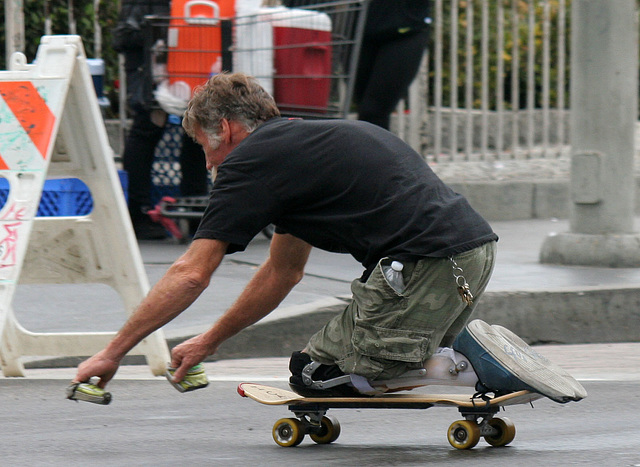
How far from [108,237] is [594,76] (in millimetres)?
3394

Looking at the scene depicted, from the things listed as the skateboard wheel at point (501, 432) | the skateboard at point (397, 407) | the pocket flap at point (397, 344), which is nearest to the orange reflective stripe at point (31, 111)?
the skateboard at point (397, 407)

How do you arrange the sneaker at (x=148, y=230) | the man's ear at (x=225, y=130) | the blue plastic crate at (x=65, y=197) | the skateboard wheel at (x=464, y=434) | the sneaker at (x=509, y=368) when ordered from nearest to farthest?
the sneaker at (x=509, y=368) → the skateboard wheel at (x=464, y=434) → the man's ear at (x=225, y=130) → the blue plastic crate at (x=65, y=197) → the sneaker at (x=148, y=230)

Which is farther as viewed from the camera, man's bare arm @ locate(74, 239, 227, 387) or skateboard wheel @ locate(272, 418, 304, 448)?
skateboard wheel @ locate(272, 418, 304, 448)

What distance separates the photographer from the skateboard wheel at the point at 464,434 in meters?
3.72

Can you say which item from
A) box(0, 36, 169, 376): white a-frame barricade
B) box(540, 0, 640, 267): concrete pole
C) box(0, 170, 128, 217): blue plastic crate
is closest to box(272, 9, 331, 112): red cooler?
box(540, 0, 640, 267): concrete pole

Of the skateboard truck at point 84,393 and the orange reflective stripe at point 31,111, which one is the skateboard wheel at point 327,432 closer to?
the skateboard truck at point 84,393

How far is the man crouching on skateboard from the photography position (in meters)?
3.65

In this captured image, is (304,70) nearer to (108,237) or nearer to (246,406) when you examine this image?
(108,237)

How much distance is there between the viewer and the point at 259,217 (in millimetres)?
3656

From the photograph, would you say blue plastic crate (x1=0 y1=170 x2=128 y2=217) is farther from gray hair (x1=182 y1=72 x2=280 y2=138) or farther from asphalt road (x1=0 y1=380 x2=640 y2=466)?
gray hair (x1=182 y1=72 x2=280 y2=138)

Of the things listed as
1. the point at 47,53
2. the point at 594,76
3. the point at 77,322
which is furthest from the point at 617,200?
the point at 47,53

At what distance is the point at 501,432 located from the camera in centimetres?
380

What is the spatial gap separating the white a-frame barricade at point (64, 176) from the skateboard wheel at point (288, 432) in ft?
3.87

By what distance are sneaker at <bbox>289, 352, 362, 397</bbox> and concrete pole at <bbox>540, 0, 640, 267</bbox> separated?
3623 mm
